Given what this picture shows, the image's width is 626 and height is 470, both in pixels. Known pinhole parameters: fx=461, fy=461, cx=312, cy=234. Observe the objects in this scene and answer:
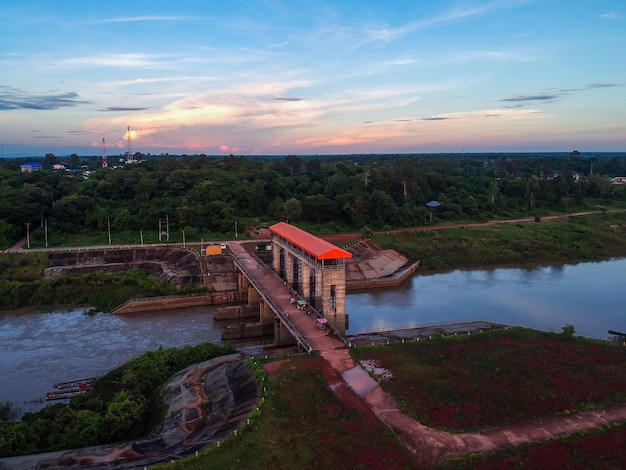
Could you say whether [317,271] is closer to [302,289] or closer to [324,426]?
[302,289]

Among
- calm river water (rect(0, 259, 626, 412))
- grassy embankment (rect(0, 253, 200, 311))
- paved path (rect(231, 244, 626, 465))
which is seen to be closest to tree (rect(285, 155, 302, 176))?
calm river water (rect(0, 259, 626, 412))

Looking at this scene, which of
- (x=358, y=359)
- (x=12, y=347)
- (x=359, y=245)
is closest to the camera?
(x=358, y=359)

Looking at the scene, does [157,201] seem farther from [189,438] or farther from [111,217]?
[189,438]

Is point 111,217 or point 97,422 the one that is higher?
point 111,217

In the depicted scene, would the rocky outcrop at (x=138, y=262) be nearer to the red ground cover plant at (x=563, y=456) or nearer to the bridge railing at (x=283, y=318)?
the bridge railing at (x=283, y=318)

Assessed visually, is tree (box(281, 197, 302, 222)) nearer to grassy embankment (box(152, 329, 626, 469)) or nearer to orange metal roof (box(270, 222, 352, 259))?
orange metal roof (box(270, 222, 352, 259))

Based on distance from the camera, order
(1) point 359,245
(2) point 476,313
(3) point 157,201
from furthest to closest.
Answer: (3) point 157,201 < (1) point 359,245 < (2) point 476,313

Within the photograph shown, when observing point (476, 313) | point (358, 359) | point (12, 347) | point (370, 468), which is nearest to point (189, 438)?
point (370, 468)

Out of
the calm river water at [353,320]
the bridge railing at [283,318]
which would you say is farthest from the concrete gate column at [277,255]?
the calm river water at [353,320]
